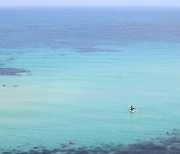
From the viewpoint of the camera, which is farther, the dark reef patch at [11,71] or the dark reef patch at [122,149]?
the dark reef patch at [11,71]

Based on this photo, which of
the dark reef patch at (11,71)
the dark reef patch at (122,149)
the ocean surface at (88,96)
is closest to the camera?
the dark reef patch at (122,149)

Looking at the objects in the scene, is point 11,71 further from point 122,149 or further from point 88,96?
point 122,149

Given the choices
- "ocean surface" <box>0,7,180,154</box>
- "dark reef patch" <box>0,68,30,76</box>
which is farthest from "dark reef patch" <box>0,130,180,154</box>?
"dark reef patch" <box>0,68,30,76</box>

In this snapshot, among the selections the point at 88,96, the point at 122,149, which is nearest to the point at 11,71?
the point at 88,96

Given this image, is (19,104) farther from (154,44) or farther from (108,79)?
(154,44)

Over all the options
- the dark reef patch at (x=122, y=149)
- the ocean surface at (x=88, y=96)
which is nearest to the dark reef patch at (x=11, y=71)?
the ocean surface at (x=88, y=96)

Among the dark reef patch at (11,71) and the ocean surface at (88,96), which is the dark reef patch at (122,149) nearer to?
the ocean surface at (88,96)
